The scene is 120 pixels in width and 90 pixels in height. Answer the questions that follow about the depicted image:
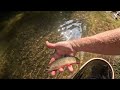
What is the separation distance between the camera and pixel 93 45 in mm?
4012

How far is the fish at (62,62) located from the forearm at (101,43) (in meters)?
0.19

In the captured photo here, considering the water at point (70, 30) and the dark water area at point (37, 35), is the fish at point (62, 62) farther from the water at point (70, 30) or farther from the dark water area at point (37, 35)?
the water at point (70, 30)

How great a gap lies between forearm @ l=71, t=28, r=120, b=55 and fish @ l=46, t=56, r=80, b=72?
19 cm

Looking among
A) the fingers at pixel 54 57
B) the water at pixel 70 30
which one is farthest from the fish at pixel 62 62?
the water at pixel 70 30

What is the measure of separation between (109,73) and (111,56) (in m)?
0.26

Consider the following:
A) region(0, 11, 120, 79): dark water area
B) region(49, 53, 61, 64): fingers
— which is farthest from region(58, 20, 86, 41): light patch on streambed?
region(49, 53, 61, 64): fingers

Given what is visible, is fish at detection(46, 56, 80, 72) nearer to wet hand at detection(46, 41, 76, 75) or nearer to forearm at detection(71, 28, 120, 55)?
wet hand at detection(46, 41, 76, 75)

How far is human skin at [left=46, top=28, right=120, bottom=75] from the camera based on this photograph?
3.98 meters

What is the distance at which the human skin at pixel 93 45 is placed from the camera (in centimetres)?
398

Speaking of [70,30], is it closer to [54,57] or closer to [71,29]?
[71,29]

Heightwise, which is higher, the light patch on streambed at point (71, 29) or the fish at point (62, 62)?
the light patch on streambed at point (71, 29)

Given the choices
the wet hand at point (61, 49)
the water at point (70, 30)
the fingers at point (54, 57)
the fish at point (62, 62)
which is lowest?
the fish at point (62, 62)
